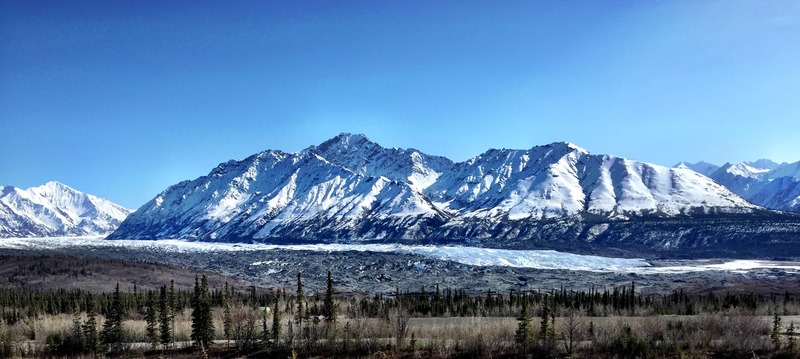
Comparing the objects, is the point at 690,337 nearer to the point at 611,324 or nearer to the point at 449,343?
the point at 611,324

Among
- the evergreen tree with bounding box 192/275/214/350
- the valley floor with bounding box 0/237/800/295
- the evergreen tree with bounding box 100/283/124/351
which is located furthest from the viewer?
the valley floor with bounding box 0/237/800/295

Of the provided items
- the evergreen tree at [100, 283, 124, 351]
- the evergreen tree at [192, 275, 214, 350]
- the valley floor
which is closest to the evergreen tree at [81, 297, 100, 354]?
the evergreen tree at [100, 283, 124, 351]

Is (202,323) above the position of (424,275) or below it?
above

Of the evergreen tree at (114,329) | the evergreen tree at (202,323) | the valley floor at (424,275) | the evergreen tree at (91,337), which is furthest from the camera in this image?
the valley floor at (424,275)

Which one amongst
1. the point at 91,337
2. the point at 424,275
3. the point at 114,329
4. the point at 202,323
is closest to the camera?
the point at 202,323

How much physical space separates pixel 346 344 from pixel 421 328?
9513 mm

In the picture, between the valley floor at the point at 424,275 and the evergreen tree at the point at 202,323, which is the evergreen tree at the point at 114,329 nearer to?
the evergreen tree at the point at 202,323

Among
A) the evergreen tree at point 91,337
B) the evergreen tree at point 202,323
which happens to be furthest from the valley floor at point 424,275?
the evergreen tree at point 91,337

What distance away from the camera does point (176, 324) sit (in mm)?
50938

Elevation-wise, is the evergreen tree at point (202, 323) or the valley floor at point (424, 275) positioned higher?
the evergreen tree at point (202, 323)

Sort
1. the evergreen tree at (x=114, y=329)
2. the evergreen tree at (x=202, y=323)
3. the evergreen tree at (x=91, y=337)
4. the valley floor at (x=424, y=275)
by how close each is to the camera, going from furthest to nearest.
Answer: the valley floor at (x=424, y=275)
the evergreen tree at (x=114, y=329)
the evergreen tree at (x=91, y=337)
the evergreen tree at (x=202, y=323)

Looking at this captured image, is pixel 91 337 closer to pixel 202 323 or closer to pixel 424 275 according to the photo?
pixel 202 323

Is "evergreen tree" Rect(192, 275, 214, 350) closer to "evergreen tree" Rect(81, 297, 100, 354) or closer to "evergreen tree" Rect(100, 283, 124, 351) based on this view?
"evergreen tree" Rect(100, 283, 124, 351)

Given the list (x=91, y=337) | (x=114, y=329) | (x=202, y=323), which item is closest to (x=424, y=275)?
(x=114, y=329)
